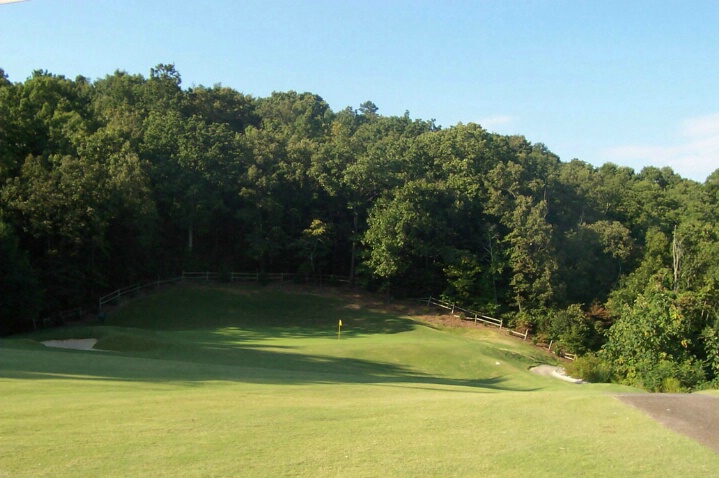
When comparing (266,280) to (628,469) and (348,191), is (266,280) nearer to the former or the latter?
(348,191)

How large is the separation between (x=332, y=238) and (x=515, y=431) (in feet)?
170

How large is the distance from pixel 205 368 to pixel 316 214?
131ft

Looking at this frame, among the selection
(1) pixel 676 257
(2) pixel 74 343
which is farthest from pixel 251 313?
(1) pixel 676 257

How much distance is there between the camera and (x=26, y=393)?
13195 millimetres

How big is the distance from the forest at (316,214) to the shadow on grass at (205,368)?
19271mm

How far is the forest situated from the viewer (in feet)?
149

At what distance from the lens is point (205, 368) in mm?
21781

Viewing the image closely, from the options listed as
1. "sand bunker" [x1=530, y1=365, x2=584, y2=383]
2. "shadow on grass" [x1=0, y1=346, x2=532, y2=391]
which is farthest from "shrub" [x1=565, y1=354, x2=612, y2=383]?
"shadow on grass" [x1=0, y1=346, x2=532, y2=391]

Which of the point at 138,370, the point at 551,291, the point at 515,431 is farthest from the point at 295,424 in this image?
the point at 551,291

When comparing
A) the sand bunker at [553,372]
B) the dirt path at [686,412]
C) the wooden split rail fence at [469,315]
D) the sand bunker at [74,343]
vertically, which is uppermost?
the dirt path at [686,412]

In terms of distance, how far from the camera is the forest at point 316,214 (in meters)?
45.3

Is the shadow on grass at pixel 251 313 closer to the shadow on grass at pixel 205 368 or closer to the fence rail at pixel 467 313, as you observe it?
the fence rail at pixel 467 313

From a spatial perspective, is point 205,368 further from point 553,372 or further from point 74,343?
point 553,372

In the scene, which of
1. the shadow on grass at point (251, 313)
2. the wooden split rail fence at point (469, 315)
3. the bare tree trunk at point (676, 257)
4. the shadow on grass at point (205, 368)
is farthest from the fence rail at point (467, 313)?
the shadow on grass at point (205, 368)
